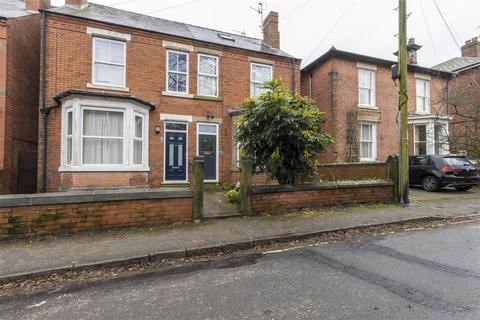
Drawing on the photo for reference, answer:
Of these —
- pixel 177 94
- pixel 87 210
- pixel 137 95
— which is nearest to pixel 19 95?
pixel 137 95

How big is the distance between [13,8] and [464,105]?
2405 centimetres

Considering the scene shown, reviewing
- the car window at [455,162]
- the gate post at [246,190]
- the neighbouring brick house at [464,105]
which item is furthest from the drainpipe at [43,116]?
the neighbouring brick house at [464,105]

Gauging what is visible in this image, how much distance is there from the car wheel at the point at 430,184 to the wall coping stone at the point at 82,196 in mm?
10943

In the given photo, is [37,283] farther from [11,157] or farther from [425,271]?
[11,157]

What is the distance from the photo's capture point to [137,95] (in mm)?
11625

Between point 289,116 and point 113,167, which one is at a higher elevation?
point 289,116

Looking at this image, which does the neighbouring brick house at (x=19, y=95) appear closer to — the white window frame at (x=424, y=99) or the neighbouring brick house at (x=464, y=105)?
the neighbouring brick house at (x=464, y=105)

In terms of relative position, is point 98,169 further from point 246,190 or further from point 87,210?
point 246,190

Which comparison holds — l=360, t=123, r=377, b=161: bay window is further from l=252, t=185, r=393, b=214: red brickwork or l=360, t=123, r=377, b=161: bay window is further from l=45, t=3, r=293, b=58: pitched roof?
l=252, t=185, r=393, b=214: red brickwork

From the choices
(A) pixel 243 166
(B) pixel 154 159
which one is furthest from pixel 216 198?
(B) pixel 154 159

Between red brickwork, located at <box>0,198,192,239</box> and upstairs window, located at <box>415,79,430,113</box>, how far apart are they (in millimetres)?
17014

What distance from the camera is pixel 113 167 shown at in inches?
398

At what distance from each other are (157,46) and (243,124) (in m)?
6.45

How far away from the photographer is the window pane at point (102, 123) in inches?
392
